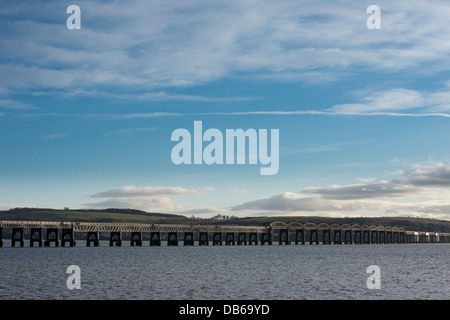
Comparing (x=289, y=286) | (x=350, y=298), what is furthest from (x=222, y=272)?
(x=350, y=298)

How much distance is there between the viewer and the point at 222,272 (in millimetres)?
85188

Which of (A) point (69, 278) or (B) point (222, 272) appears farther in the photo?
(B) point (222, 272)

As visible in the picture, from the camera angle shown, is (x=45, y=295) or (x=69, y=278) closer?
(x=45, y=295)

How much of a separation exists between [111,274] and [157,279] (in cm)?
999
